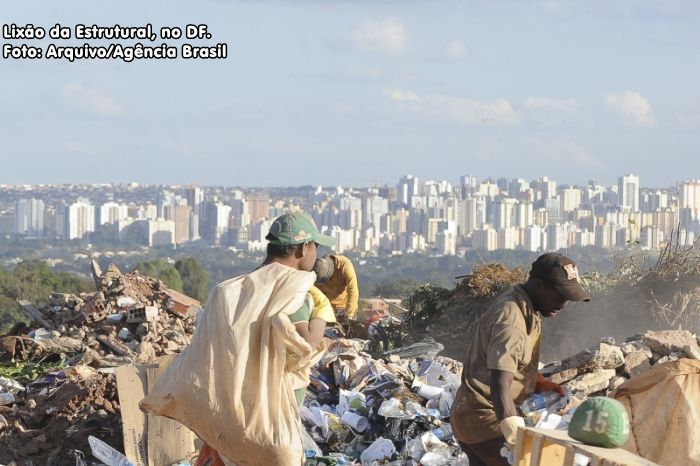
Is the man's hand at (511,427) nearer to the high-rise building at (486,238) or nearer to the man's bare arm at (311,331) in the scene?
the man's bare arm at (311,331)

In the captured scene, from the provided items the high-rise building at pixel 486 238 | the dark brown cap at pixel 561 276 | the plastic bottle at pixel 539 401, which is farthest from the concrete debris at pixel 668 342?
the high-rise building at pixel 486 238

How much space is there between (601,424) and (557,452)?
223 mm

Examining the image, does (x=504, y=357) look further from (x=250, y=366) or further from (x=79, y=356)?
(x=79, y=356)

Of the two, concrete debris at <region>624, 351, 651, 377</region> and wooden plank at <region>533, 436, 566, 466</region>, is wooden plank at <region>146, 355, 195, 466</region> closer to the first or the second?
concrete debris at <region>624, 351, 651, 377</region>

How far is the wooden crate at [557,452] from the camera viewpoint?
361 cm

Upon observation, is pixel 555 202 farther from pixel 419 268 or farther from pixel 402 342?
pixel 402 342

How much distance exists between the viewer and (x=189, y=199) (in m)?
142

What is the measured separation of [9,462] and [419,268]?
74.9 metres

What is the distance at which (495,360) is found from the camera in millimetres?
4359

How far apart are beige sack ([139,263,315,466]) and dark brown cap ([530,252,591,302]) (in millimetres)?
919

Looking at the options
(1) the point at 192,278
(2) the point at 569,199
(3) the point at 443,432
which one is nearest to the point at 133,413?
(3) the point at 443,432

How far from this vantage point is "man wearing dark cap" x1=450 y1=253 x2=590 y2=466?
437 cm

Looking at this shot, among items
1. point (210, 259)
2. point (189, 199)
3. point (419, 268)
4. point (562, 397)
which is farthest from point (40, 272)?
point (189, 199)

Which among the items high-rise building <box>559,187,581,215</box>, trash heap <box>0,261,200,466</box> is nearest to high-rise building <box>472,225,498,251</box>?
high-rise building <box>559,187,581,215</box>
